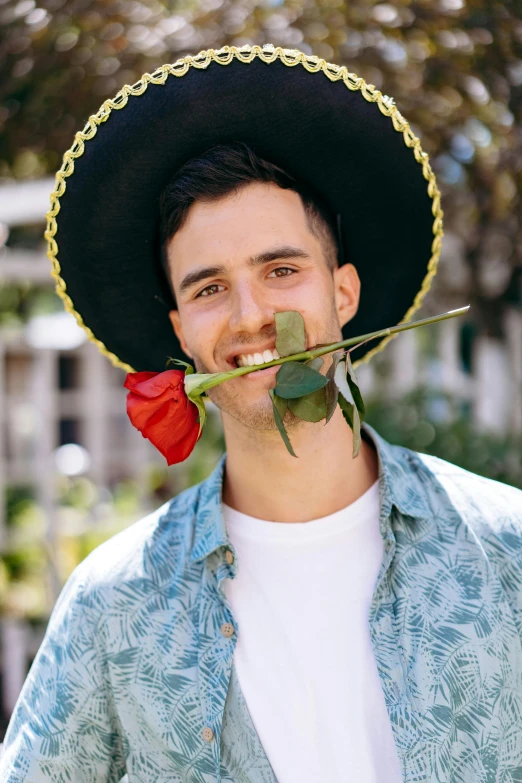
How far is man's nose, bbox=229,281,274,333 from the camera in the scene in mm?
1744

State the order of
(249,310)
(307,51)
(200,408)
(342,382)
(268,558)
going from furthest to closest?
(307,51) < (268,558) < (249,310) < (200,408) < (342,382)

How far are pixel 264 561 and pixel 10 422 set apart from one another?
694 cm

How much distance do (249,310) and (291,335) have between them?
9.2 inches

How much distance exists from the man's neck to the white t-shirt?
1.2 inches

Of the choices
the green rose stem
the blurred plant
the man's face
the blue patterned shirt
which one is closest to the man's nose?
the man's face

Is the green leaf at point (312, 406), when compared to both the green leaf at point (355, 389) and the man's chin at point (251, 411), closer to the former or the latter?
the green leaf at point (355, 389)

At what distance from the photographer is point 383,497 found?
6.01ft

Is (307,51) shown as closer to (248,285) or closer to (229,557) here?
(248,285)

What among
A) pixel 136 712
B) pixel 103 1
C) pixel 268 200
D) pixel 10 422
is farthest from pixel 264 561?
pixel 10 422

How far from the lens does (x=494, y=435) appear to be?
411 cm

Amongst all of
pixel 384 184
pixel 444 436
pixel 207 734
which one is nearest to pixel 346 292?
pixel 384 184

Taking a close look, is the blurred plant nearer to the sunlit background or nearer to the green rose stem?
the sunlit background

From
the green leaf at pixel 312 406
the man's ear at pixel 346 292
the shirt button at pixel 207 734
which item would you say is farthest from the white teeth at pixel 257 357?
the shirt button at pixel 207 734

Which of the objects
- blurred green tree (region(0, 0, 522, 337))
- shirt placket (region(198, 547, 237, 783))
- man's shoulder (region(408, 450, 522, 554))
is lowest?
shirt placket (region(198, 547, 237, 783))
